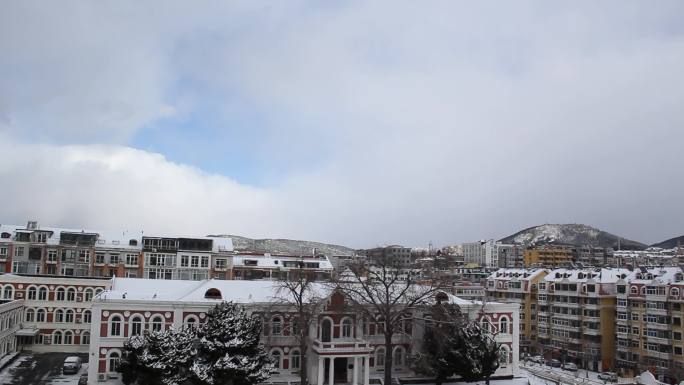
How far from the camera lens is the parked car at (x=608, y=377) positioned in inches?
2458

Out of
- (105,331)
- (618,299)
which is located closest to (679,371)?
(618,299)

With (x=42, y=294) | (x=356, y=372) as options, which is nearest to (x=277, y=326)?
(x=356, y=372)

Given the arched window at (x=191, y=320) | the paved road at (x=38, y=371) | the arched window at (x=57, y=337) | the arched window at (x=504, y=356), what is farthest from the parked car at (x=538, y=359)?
the arched window at (x=57, y=337)

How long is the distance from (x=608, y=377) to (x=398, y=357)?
26.7 metres

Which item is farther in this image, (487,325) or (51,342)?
(51,342)

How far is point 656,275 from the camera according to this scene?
71.3m

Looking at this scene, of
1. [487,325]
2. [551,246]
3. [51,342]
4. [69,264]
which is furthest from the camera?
[551,246]

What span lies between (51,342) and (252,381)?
99.0 feet

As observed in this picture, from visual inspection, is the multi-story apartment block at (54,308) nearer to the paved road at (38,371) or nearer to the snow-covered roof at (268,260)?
the paved road at (38,371)

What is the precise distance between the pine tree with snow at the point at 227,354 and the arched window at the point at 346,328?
890 cm

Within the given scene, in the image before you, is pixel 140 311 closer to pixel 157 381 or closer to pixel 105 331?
pixel 105 331

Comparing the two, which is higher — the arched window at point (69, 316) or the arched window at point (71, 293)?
the arched window at point (71, 293)

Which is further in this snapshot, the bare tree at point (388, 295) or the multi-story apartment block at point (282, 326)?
the multi-story apartment block at point (282, 326)

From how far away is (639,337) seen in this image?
230 feet
